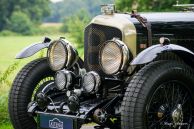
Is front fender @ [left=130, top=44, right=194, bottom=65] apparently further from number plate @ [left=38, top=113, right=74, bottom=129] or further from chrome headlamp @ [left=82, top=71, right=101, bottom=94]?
number plate @ [left=38, top=113, right=74, bottom=129]

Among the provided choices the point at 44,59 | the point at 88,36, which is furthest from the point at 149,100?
the point at 44,59

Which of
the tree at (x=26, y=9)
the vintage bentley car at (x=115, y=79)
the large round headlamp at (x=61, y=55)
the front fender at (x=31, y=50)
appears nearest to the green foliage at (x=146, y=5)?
the vintage bentley car at (x=115, y=79)

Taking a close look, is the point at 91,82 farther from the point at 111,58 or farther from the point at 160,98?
the point at 160,98

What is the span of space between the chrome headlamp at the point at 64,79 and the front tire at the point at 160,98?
0.99 meters

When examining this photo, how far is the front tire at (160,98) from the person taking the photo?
5711mm

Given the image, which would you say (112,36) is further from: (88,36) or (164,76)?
(164,76)

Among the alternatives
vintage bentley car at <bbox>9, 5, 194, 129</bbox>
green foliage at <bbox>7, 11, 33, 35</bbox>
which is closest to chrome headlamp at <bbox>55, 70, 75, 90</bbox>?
vintage bentley car at <bbox>9, 5, 194, 129</bbox>

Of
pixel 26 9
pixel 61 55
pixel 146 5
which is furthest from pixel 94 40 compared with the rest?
pixel 26 9

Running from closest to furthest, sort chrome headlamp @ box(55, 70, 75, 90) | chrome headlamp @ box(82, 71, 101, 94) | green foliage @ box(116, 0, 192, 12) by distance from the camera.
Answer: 1. chrome headlamp @ box(82, 71, 101, 94)
2. chrome headlamp @ box(55, 70, 75, 90)
3. green foliage @ box(116, 0, 192, 12)

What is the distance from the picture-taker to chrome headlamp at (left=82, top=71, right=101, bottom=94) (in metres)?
6.33

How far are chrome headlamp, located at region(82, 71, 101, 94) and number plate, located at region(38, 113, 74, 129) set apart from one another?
16.3 inches

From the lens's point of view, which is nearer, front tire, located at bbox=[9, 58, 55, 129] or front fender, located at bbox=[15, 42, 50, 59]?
front tire, located at bbox=[9, 58, 55, 129]

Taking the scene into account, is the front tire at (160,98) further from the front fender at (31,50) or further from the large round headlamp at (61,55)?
the front fender at (31,50)

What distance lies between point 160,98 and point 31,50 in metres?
1.84
